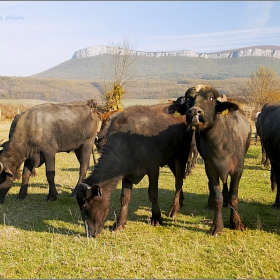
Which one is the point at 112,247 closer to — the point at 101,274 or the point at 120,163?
the point at 101,274

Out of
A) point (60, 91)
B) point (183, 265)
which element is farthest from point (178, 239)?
point (60, 91)

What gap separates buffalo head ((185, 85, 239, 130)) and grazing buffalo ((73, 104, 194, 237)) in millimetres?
717

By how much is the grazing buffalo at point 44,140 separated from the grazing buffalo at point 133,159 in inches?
107

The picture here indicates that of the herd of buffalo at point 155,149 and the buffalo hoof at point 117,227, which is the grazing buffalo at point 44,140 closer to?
the herd of buffalo at point 155,149

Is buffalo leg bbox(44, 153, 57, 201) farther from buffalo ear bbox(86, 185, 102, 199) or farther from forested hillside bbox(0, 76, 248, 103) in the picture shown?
forested hillside bbox(0, 76, 248, 103)

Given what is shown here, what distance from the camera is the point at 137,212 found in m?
7.86

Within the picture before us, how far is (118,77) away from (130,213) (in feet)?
102

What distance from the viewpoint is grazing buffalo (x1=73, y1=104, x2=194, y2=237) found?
6.20 metres

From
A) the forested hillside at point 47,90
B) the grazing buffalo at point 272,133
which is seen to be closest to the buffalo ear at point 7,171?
the grazing buffalo at point 272,133

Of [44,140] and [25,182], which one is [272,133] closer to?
[44,140]

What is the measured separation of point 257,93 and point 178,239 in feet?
106

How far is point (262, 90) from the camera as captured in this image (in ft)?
117

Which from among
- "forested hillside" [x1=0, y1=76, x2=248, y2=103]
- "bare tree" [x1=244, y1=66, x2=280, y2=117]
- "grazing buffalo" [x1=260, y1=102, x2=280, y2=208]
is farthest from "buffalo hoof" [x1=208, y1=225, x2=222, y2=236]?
"forested hillside" [x1=0, y1=76, x2=248, y2=103]

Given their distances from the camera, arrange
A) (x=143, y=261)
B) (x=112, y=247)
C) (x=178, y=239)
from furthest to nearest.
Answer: (x=178, y=239)
(x=112, y=247)
(x=143, y=261)
